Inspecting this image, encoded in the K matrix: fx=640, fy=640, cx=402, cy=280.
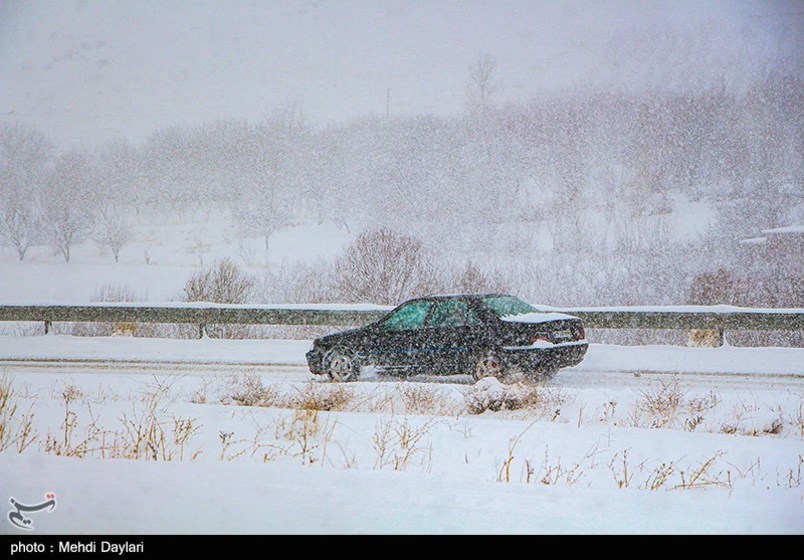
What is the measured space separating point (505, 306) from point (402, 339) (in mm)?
1454

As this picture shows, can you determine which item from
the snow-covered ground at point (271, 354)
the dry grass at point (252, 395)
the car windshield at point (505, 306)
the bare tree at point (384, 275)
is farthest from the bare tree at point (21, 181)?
the car windshield at point (505, 306)

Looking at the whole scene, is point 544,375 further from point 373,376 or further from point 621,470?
point 621,470

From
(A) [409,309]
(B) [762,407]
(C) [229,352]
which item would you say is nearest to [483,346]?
(A) [409,309]

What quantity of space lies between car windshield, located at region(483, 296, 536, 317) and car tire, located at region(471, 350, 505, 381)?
54 centimetres

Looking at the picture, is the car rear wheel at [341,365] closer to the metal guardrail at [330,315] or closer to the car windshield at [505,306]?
the car windshield at [505,306]

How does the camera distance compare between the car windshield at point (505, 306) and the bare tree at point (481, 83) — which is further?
the bare tree at point (481, 83)

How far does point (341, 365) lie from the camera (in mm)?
8945

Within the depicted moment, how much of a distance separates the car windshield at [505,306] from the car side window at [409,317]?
2.81ft

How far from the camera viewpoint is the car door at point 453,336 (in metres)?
8.37

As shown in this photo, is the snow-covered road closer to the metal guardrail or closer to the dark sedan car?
the dark sedan car

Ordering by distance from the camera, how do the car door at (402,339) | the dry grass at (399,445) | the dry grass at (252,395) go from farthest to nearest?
1. the car door at (402,339)
2. the dry grass at (252,395)
3. the dry grass at (399,445)

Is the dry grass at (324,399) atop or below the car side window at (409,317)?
below

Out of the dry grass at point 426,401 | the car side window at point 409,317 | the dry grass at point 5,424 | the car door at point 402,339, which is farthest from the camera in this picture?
the car side window at point 409,317

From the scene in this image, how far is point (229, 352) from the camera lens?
12.5 metres
